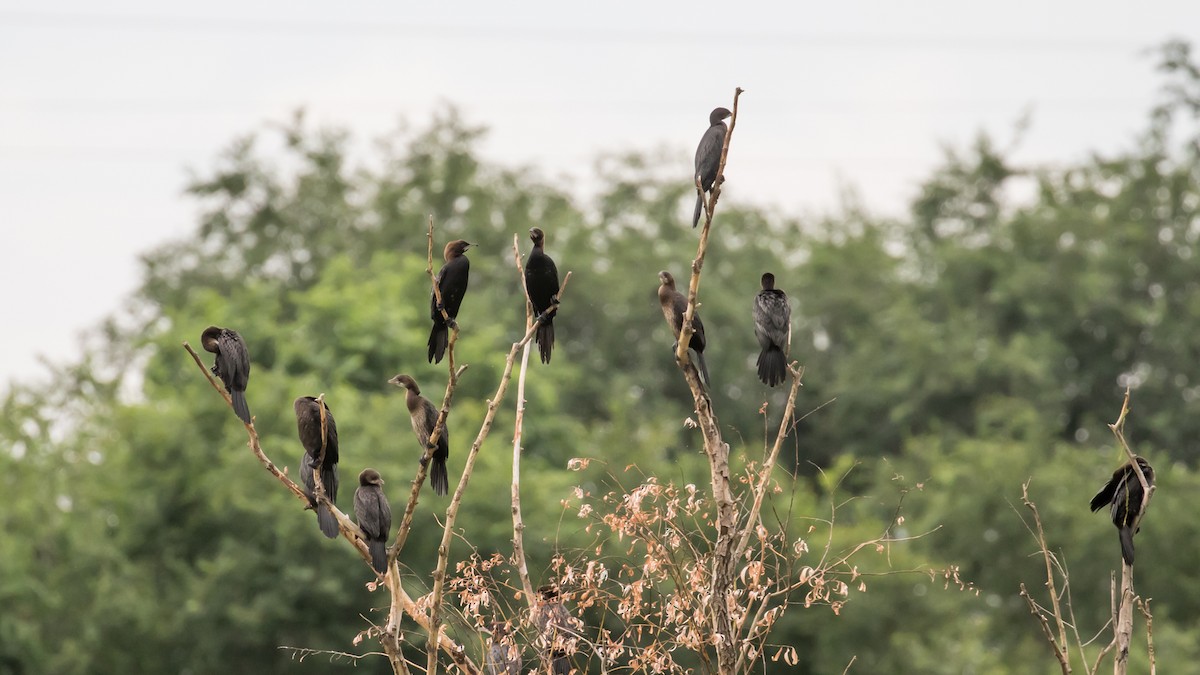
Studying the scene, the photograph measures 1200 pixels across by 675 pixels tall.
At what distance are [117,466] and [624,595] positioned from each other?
2097 centimetres

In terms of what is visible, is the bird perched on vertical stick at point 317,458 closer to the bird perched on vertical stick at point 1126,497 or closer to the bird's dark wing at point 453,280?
→ the bird's dark wing at point 453,280

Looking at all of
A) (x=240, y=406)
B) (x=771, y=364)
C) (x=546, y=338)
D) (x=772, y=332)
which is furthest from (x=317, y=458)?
(x=771, y=364)

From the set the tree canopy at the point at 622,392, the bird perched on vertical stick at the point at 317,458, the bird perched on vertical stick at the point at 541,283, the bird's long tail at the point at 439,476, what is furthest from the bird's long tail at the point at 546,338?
the tree canopy at the point at 622,392

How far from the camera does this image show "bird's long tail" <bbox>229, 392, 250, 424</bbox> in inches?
333

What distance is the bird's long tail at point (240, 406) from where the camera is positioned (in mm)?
8457

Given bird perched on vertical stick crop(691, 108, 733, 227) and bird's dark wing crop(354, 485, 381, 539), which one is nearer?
bird's dark wing crop(354, 485, 381, 539)

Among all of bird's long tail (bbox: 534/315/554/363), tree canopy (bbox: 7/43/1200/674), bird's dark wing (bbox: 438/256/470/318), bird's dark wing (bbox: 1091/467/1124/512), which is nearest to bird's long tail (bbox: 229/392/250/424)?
bird's dark wing (bbox: 438/256/470/318)

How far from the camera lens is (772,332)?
9.81 metres

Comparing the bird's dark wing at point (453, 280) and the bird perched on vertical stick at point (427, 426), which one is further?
the bird's dark wing at point (453, 280)

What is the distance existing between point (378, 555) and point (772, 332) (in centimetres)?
278

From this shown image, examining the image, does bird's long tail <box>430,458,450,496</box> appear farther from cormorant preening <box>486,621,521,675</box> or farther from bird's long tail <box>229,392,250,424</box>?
cormorant preening <box>486,621,521,675</box>

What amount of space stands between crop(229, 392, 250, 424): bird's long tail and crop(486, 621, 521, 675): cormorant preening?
1.53 metres

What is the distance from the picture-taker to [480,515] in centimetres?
2566

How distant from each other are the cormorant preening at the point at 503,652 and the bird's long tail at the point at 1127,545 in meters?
2.42
